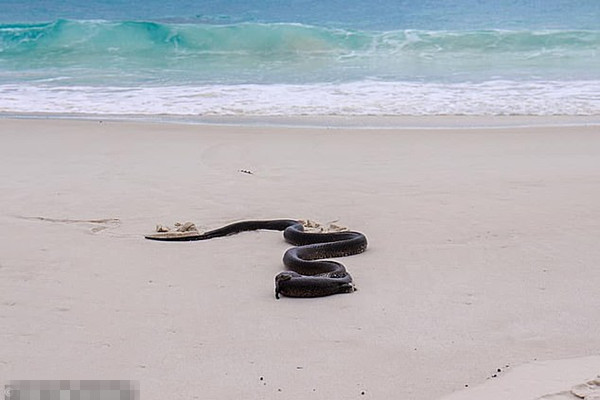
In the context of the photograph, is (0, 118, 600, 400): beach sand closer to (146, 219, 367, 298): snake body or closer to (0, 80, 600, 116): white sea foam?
(146, 219, 367, 298): snake body

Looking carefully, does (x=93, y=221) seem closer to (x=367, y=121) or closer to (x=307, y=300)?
(x=307, y=300)

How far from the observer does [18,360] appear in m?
3.21

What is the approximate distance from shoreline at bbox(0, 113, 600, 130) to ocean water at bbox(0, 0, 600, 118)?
1.21 feet

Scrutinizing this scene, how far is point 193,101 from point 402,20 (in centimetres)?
1941

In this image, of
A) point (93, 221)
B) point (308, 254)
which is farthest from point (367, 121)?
point (308, 254)

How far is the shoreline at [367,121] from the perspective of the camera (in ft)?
34.2

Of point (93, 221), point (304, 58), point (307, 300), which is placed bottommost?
point (304, 58)

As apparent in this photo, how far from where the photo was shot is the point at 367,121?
11.0 metres

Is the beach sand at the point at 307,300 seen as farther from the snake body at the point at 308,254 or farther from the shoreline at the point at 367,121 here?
the shoreline at the point at 367,121

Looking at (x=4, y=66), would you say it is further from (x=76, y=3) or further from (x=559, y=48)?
(x=76, y=3)

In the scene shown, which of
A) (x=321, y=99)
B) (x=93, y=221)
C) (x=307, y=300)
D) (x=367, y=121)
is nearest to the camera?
(x=307, y=300)

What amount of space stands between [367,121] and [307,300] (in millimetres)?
7194

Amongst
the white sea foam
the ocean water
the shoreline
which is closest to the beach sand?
the shoreline

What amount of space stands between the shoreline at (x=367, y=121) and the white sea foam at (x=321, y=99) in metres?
0.33
